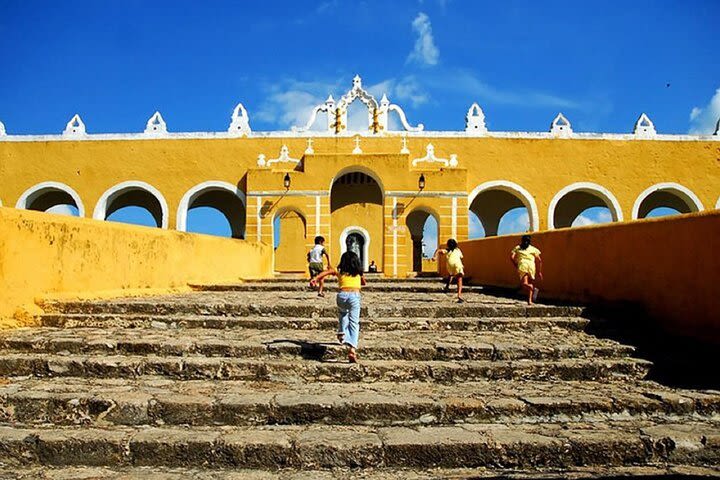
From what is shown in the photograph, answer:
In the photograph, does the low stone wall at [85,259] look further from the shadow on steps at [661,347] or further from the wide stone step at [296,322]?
the shadow on steps at [661,347]

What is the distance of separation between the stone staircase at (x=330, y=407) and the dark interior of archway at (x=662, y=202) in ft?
48.1

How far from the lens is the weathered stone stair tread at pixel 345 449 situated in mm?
2842

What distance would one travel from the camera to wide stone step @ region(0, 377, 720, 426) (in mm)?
3223

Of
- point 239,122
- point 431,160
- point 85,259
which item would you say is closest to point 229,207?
point 239,122

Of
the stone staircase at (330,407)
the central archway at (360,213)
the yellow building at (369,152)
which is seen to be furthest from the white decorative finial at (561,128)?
the stone staircase at (330,407)

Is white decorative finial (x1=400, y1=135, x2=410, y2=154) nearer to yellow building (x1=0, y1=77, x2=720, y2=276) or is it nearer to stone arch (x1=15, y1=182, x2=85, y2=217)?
yellow building (x1=0, y1=77, x2=720, y2=276)

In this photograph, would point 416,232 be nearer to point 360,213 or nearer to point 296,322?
point 360,213

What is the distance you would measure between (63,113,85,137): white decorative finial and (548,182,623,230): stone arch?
1424cm

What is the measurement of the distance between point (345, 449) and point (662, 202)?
1861 cm

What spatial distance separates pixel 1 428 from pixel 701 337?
5228mm

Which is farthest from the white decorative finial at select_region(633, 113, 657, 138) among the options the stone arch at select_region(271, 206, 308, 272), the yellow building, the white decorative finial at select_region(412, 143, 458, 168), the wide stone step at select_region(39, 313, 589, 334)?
the wide stone step at select_region(39, 313, 589, 334)

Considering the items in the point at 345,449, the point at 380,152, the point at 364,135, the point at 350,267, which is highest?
the point at 364,135

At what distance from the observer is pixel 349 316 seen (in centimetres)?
416

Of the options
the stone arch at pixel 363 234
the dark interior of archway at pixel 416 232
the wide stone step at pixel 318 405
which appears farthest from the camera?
the dark interior of archway at pixel 416 232
